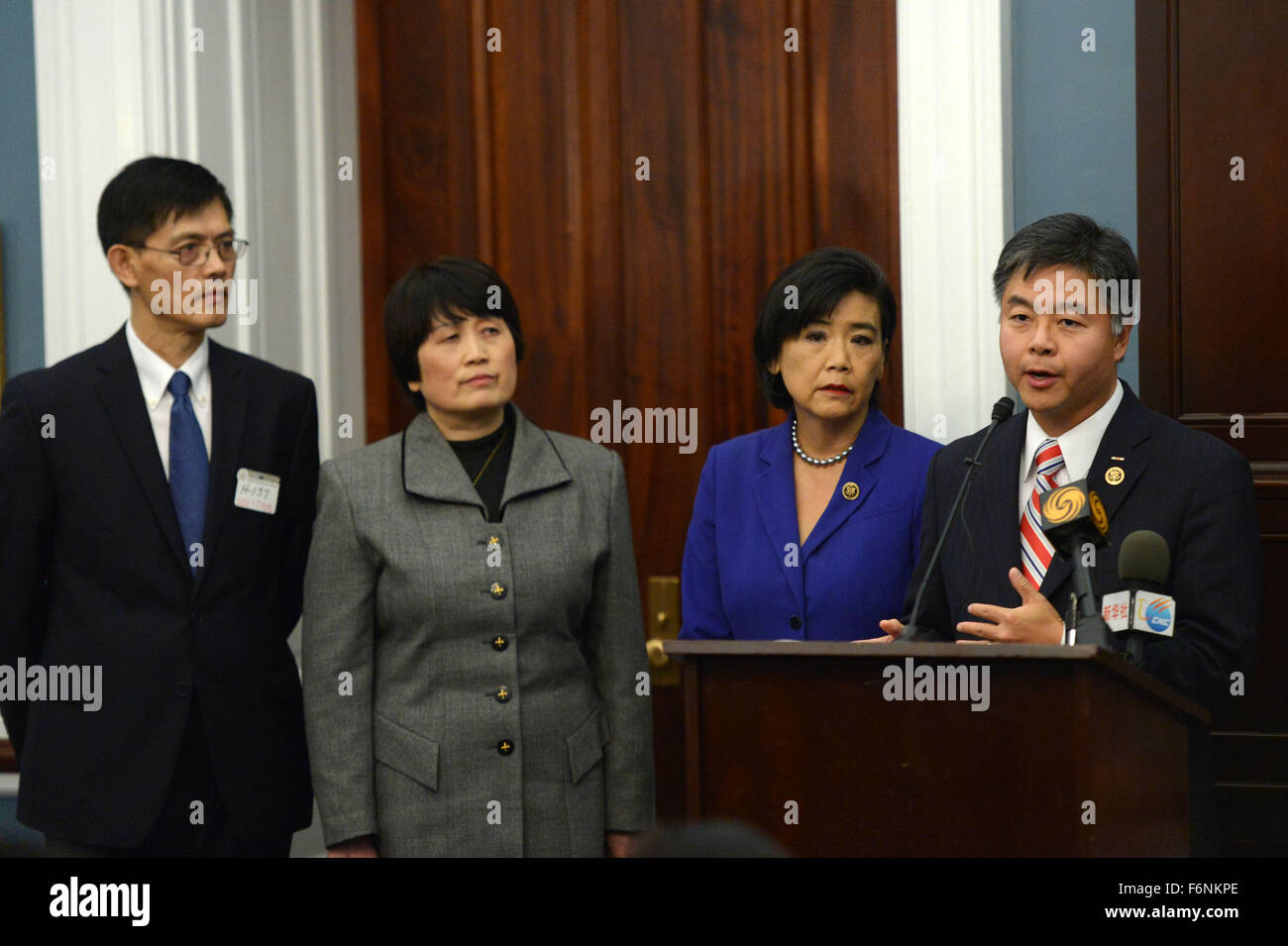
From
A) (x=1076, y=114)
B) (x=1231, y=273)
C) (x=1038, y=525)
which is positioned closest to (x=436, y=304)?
(x=1038, y=525)

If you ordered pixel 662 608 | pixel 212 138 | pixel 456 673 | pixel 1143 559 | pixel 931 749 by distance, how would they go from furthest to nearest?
pixel 662 608 < pixel 212 138 < pixel 456 673 < pixel 1143 559 < pixel 931 749

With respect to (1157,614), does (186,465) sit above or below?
above

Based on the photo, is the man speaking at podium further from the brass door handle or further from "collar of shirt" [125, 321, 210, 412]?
"collar of shirt" [125, 321, 210, 412]

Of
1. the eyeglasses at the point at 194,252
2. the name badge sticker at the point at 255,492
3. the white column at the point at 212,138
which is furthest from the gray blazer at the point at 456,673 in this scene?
the white column at the point at 212,138

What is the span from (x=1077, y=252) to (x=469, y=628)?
1365 millimetres

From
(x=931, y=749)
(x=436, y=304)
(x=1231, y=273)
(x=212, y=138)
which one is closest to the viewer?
(x=931, y=749)

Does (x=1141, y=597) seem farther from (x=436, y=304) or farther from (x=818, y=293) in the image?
(x=436, y=304)

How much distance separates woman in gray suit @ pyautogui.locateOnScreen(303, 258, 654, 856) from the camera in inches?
111

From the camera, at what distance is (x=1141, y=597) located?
7.72ft

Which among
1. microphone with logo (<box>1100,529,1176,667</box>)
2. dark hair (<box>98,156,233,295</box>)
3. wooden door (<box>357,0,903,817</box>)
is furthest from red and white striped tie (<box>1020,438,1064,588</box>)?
dark hair (<box>98,156,233,295</box>)

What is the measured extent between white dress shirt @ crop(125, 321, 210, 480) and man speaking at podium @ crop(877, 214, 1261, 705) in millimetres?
1431

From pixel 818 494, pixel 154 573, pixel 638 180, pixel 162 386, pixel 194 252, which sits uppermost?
pixel 638 180
